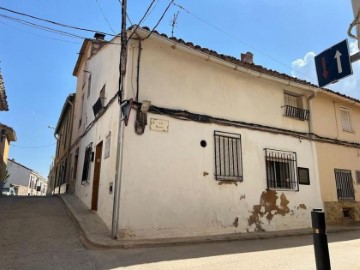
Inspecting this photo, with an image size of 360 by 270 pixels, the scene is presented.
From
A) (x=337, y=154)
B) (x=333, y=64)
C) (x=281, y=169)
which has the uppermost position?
(x=333, y=64)

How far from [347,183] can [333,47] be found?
796 cm

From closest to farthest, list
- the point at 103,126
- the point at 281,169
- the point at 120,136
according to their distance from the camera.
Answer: the point at 120,136
the point at 103,126
the point at 281,169

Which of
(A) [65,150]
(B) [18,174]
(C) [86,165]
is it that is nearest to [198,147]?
(C) [86,165]

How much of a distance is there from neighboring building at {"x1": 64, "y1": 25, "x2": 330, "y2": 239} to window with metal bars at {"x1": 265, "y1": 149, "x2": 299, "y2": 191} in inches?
1.3

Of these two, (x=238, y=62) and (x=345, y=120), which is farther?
(x=345, y=120)

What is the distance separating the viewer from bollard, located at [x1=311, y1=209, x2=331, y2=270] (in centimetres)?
355

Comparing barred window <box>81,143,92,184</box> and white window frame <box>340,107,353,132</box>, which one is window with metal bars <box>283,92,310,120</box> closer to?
white window frame <box>340,107,353,132</box>

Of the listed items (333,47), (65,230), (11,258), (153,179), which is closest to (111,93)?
(153,179)

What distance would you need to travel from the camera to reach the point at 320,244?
3.59 metres

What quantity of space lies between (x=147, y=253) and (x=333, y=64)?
4645 mm

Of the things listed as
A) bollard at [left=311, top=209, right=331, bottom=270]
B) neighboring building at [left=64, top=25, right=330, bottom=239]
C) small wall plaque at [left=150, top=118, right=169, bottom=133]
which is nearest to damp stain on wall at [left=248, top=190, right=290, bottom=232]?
neighboring building at [left=64, top=25, right=330, bottom=239]

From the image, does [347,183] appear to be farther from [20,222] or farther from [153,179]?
[20,222]

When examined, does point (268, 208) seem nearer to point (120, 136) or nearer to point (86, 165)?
point (120, 136)

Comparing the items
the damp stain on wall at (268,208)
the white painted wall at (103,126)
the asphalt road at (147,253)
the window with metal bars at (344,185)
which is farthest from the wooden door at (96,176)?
the window with metal bars at (344,185)
